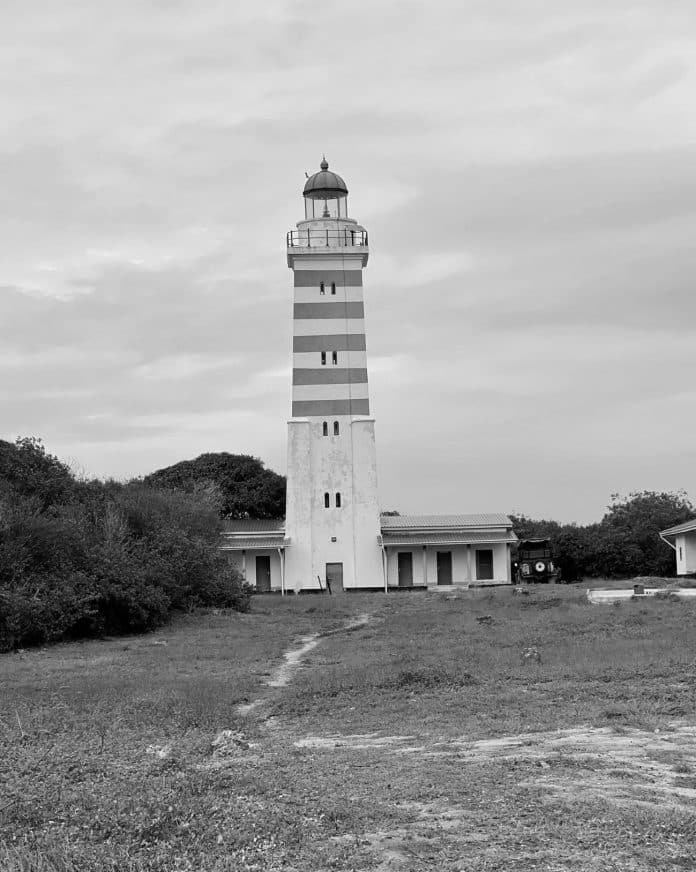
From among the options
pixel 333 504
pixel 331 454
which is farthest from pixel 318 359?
pixel 333 504

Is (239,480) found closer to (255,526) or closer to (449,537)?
(255,526)

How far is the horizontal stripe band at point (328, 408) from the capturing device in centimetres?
4562

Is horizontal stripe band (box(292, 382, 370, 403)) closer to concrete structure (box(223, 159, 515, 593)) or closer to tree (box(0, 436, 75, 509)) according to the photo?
concrete structure (box(223, 159, 515, 593))

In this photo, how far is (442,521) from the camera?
50312 millimetres

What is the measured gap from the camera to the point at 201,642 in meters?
23.9

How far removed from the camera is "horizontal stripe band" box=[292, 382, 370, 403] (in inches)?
1800

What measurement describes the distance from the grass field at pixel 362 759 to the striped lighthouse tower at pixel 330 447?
2481 cm

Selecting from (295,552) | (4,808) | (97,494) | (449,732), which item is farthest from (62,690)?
(295,552)

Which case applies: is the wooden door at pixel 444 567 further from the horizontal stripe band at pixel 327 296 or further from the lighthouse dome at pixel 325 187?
the lighthouse dome at pixel 325 187

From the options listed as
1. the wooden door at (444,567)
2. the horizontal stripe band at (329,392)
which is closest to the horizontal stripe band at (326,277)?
the horizontal stripe band at (329,392)

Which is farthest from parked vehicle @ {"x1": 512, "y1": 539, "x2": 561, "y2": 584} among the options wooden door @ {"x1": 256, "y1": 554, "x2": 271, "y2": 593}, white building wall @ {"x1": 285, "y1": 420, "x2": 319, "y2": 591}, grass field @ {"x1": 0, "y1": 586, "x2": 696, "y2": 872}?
grass field @ {"x1": 0, "y1": 586, "x2": 696, "y2": 872}

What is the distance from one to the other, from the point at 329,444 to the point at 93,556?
63.9 ft

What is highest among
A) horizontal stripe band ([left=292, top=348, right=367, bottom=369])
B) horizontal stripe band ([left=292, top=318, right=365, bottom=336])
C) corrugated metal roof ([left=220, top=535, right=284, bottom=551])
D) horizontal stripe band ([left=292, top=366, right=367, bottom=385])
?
horizontal stripe band ([left=292, top=318, right=365, bottom=336])

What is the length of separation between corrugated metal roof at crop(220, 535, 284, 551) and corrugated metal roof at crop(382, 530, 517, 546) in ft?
15.6
